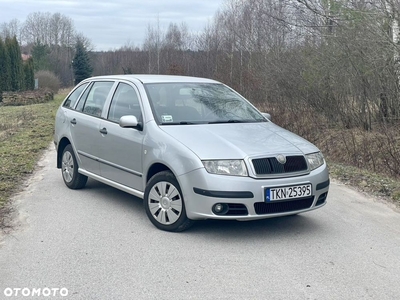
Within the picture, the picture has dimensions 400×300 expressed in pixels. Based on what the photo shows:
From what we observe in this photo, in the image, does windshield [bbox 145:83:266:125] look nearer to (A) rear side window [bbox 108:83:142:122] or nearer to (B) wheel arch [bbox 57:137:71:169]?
(A) rear side window [bbox 108:83:142:122]

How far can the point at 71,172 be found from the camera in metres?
7.68

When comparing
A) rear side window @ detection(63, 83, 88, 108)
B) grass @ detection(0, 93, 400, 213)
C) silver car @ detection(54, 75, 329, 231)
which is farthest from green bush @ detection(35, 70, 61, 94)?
silver car @ detection(54, 75, 329, 231)

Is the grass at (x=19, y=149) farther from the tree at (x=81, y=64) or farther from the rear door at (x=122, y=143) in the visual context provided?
the tree at (x=81, y=64)

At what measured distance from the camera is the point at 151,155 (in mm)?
5746

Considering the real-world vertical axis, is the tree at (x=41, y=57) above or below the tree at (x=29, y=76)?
above

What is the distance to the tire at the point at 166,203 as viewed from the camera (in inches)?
214

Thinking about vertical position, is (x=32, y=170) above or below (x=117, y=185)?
below

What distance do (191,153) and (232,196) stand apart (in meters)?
0.59

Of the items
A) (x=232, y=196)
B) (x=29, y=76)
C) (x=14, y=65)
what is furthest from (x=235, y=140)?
(x=29, y=76)

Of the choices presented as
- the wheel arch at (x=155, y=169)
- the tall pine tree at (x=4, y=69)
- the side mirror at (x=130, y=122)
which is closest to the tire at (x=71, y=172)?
the side mirror at (x=130, y=122)

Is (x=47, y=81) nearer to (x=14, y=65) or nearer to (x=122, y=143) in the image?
(x=14, y=65)

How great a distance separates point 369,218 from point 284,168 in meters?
1.74

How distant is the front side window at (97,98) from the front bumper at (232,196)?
7.47 feet

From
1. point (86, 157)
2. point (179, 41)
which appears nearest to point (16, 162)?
point (86, 157)
